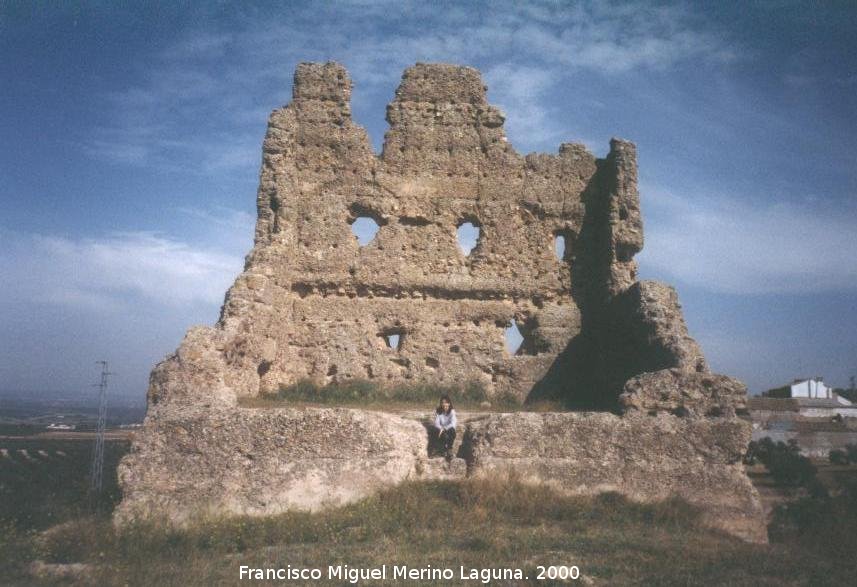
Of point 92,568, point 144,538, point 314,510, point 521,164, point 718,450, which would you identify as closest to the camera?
point 92,568

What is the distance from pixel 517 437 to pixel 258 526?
2.79 meters

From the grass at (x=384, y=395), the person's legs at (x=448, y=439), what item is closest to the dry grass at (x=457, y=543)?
the person's legs at (x=448, y=439)

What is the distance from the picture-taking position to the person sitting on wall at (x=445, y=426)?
7707 millimetres

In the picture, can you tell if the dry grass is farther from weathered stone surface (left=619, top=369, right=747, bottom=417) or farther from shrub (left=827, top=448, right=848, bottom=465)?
shrub (left=827, top=448, right=848, bottom=465)

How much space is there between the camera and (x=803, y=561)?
5531 mm

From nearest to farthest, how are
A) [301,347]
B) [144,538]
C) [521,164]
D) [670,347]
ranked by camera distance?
[144,538], [670,347], [301,347], [521,164]

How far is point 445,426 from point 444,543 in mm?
2121

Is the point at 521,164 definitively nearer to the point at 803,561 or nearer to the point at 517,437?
the point at 517,437

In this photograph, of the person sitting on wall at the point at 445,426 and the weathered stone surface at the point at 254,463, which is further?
the person sitting on wall at the point at 445,426

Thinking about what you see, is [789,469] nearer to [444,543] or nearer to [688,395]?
[688,395]

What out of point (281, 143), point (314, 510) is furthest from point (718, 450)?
point (281, 143)

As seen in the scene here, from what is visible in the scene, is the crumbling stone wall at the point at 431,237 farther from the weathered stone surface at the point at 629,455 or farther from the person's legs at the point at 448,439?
the weathered stone surface at the point at 629,455

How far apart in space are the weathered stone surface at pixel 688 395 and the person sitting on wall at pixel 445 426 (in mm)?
1953

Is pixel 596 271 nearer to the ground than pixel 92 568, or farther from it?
farther from it
